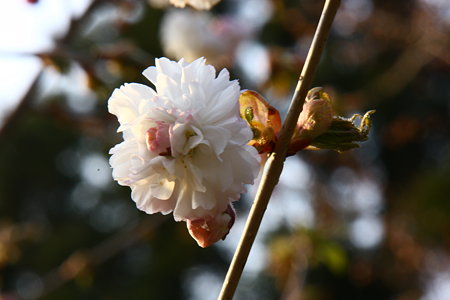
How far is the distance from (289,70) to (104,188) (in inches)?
304

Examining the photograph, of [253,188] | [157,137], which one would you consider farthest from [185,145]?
[253,188]

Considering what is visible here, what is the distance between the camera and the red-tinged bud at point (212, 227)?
438 mm

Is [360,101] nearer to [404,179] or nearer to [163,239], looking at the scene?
[404,179]

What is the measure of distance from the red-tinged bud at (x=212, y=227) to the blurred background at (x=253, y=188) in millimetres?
364

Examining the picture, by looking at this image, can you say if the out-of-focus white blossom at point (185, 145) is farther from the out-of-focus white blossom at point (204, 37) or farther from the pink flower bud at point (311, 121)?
the out-of-focus white blossom at point (204, 37)

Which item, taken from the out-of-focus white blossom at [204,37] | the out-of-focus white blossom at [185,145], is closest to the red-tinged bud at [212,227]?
the out-of-focus white blossom at [185,145]

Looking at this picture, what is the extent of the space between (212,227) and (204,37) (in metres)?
1.72

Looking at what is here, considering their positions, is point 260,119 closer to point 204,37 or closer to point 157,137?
point 157,137

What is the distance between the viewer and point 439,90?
684 cm

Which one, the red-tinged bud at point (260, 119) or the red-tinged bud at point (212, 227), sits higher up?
the red-tinged bud at point (260, 119)

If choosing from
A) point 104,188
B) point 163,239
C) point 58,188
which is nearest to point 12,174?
point 58,188

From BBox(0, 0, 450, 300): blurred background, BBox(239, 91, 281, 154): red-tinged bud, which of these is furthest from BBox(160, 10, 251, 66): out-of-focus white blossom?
BBox(239, 91, 281, 154): red-tinged bud

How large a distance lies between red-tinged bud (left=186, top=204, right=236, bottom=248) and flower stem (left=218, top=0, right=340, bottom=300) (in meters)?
0.02

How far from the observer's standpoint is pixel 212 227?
1.44 feet
